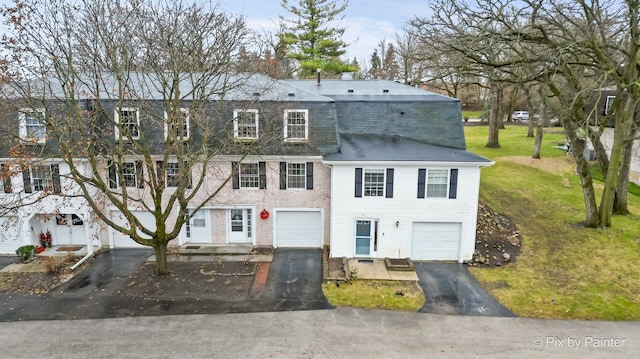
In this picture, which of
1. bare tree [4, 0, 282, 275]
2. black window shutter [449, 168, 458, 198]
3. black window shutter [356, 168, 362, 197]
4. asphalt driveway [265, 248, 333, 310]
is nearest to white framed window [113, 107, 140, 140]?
bare tree [4, 0, 282, 275]

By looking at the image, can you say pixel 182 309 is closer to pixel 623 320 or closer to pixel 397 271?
pixel 397 271

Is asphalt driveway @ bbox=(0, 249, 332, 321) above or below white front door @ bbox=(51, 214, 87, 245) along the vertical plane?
below

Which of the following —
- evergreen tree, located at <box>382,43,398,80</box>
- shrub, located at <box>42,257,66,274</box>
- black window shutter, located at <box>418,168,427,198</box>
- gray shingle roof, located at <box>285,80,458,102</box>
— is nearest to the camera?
shrub, located at <box>42,257,66,274</box>

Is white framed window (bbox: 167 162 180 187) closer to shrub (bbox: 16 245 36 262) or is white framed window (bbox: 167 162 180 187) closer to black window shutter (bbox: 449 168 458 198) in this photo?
shrub (bbox: 16 245 36 262)

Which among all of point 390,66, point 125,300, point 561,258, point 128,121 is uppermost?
point 390,66

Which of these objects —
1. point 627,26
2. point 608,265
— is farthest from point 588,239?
point 627,26

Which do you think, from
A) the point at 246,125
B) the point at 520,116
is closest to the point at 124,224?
the point at 246,125

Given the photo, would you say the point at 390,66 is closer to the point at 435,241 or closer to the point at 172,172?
the point at 435,241
